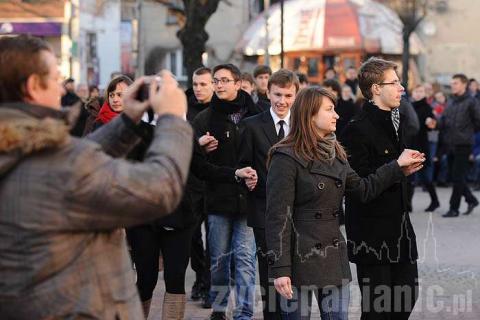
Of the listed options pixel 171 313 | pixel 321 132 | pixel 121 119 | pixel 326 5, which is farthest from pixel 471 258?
pixel 326 5

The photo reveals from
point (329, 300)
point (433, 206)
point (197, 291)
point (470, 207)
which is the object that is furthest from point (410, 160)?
point (433, 206)

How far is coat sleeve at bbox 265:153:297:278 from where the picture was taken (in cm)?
600

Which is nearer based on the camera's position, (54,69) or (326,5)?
(54,69)

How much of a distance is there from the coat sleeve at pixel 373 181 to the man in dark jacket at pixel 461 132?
35.1 ft

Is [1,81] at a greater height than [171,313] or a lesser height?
greater

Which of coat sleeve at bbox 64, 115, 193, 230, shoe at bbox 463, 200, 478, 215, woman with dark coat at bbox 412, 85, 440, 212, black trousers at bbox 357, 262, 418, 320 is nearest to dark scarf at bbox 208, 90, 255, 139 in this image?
black trousers at bbox 357, 262, 418, 320

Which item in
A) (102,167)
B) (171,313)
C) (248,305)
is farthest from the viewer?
(248,305)

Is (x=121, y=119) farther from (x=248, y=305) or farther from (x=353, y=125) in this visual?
(x=248, y=305)

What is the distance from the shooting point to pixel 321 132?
20.4ft

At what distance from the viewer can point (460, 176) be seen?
1684 centimetres

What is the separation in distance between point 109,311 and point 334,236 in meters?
2.87

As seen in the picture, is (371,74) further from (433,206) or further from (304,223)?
(433,206)

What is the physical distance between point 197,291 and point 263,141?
243 centimetres

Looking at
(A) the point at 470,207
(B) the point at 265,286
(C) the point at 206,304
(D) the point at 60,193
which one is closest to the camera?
(D) the point at 60,193
